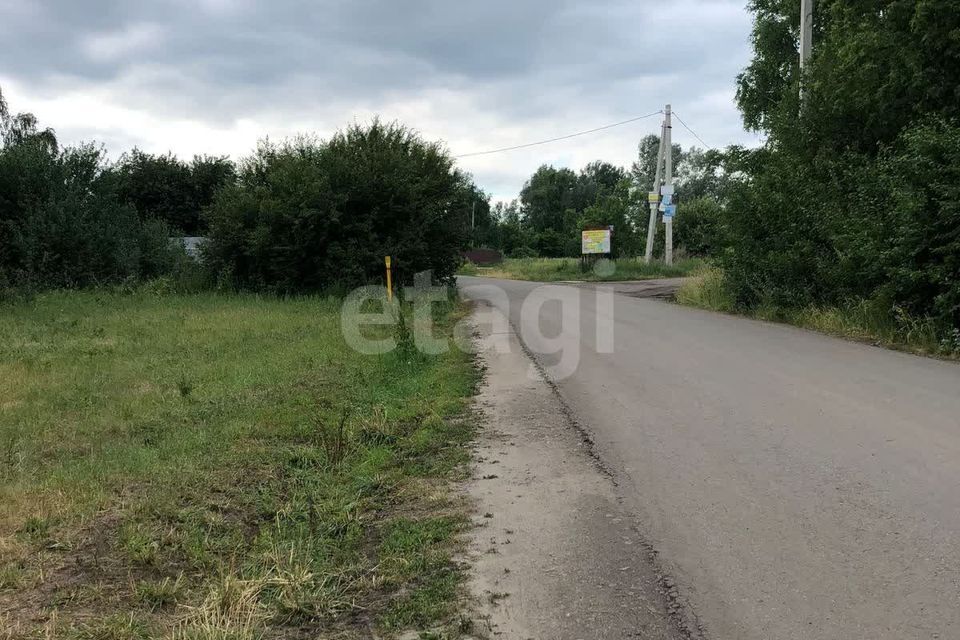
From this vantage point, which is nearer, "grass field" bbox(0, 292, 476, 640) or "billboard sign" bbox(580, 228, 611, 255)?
"grass field" bbox(0, 292, 476, 640)

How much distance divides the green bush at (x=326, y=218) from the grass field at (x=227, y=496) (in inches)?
493

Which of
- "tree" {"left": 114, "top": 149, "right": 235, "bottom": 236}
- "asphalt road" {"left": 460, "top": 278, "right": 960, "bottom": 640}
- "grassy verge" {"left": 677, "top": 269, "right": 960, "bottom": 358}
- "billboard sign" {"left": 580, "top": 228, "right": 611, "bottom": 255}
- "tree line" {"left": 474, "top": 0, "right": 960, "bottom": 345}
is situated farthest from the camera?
"tree" {"left": 114, "top": 149, "right": 235, "bottom": 236}

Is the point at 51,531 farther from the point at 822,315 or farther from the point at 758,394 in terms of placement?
the point at 822,315

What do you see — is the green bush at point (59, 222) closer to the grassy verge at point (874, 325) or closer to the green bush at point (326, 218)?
the green bush at point (326, 218)

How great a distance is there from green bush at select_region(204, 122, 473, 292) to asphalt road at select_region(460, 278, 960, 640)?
13372 millimetres

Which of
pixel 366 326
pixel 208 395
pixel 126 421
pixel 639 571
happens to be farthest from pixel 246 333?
pixel 639 571

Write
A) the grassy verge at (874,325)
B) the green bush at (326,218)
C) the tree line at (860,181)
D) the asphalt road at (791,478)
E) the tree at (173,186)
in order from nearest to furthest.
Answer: the asphalt road at (791,478), the grassy verge at (874,325), the tree line at (860,181), the green bush at (326,218), the tree at (173,186)

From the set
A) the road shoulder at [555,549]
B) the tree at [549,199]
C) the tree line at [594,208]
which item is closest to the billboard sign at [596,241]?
the tree line at [594,208]

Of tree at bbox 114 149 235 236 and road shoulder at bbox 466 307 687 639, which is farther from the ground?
tree at bbox 114 149 235 236

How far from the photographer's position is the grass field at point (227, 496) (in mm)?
3201

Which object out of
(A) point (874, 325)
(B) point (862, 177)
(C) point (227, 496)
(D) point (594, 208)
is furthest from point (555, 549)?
(D) point (594, 208)

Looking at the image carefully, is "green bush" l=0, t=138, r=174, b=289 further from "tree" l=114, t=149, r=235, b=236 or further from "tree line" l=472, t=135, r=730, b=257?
"tree line" l=472, t=135, r=730, b=257

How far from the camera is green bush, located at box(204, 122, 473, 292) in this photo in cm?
2189

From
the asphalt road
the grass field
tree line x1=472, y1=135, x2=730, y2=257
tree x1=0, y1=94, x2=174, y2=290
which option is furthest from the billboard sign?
the grass field
